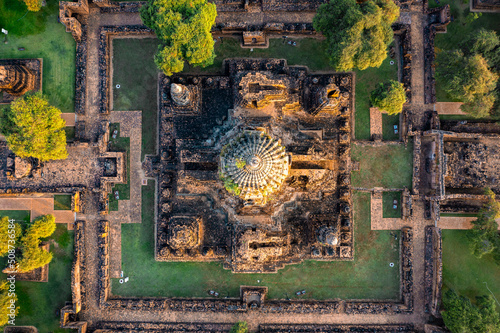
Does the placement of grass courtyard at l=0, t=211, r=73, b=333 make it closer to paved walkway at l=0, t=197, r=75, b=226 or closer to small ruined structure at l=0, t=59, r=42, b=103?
paved walkway at l=0, t=197, r=75, b=226

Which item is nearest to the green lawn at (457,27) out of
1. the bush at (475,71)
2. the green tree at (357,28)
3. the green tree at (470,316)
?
the bush at (475,71)

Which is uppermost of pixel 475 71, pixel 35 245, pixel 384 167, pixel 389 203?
pixel 475 71

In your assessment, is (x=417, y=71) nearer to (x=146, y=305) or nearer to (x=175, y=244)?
(x=175, y=244)

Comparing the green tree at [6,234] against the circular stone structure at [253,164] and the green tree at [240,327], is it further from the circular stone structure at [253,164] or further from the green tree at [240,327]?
the green tree at [240,327]

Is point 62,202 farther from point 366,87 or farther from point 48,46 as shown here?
point 366,87

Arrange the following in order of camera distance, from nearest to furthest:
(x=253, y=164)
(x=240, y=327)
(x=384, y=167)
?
(x=253, y=164) < (x=240, y=327) < (x=384, y=167)

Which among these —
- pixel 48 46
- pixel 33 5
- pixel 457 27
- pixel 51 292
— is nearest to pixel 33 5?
pixel 33 5
